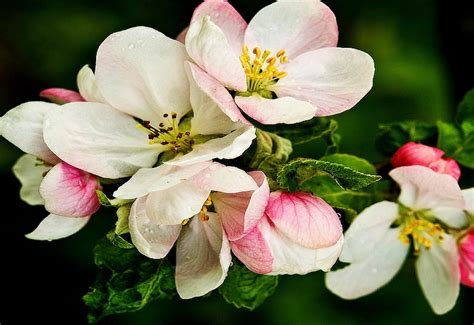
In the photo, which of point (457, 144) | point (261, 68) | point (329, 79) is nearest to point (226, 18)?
point (261, 68)

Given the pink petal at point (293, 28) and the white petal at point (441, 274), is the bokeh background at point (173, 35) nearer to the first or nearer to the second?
the white petal at point (441, 274)

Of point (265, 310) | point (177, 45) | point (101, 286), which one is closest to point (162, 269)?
point (101, 286)

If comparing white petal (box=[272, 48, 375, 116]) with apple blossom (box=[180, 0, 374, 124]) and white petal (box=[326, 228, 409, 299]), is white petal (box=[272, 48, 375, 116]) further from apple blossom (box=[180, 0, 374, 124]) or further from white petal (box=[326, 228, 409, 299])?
white petal (box=[326, 228, 409, 299])

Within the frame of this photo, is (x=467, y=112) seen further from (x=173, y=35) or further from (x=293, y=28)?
(x=173, y=35)

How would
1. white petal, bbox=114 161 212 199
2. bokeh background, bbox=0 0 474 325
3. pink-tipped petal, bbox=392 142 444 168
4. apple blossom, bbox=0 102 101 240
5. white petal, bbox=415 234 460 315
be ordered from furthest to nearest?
bokeh background, bbox=0 0 474 325 < white petal, bbox=415 234 460 315 < pink-tipped petal, bbox=392 142 444 168 < apple blossom, bbox=0 102 101 240 < white petal, bbox=114 161 212 199

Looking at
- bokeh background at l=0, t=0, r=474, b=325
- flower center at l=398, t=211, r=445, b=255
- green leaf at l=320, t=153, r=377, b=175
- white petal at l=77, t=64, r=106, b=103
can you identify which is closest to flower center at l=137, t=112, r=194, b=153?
white petal at l=77, t=64, r=106, b=103

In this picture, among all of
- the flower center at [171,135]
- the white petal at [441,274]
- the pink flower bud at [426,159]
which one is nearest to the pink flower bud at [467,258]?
the white petal at [441,274]
